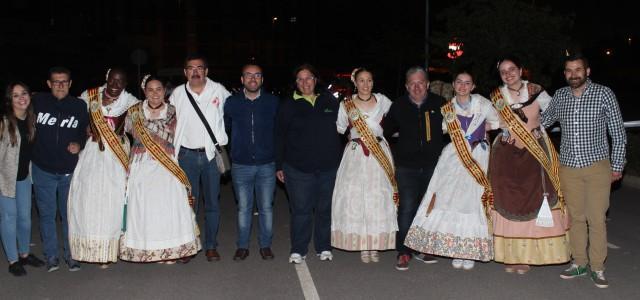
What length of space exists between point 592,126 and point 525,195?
792 mm

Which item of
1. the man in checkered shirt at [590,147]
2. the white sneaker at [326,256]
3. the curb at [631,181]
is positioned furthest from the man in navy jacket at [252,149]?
the curb at [631,181]

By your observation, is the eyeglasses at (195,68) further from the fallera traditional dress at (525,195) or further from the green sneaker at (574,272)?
the green sneaker at (574,272)

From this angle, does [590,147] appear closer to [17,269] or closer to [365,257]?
[365,257]

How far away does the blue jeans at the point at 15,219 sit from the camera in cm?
574

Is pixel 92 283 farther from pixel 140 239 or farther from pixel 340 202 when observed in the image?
pixel 340 202

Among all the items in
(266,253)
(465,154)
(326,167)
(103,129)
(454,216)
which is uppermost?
(103,129)

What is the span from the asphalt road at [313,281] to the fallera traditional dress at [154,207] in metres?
0.22

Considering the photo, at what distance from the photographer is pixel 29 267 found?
6.09 m

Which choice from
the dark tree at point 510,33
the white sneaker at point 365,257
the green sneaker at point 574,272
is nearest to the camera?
the green sneaker at point 574,272

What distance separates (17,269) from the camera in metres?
5.87

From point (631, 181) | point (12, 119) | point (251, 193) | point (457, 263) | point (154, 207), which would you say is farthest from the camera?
point (631, 181)

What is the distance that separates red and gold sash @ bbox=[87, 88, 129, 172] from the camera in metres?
5.86

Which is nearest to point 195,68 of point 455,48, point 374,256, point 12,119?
point 12,119

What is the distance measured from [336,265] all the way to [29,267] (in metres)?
2.77
